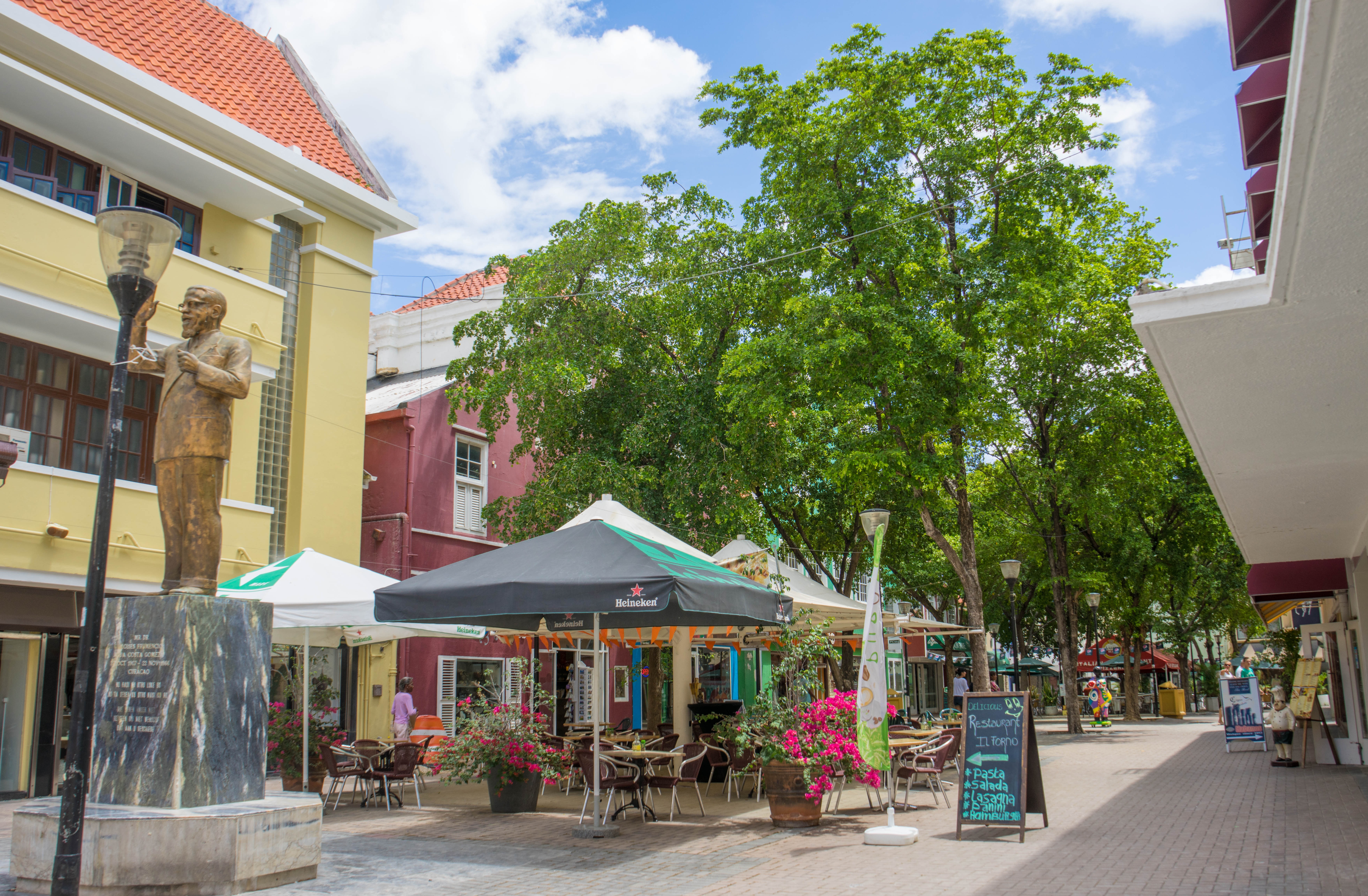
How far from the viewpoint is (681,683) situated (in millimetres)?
13828

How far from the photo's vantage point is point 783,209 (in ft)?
65.7

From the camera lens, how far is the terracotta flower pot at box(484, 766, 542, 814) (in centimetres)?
1142

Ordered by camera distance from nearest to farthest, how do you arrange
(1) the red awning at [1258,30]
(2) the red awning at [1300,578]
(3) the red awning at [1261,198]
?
(1) the red awning at [1258,30] → (3) the red awning at [1261,198] → (2) the red awning at [1300,578]

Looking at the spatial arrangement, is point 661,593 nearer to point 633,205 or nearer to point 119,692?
point 119,692

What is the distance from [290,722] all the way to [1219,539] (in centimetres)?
2728

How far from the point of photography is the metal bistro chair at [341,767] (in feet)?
38.0

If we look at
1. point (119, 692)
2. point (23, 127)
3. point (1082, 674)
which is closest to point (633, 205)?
point (23, 127)

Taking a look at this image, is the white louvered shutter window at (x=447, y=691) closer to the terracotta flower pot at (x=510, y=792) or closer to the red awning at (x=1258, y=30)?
the terracotta flower pot at (x=510, y=792)

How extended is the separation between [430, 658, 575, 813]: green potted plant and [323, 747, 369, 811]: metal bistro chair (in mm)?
828

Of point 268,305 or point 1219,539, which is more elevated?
point 268,305

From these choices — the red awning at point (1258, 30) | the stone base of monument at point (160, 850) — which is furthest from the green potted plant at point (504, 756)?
the red awning at point (1258, 30)

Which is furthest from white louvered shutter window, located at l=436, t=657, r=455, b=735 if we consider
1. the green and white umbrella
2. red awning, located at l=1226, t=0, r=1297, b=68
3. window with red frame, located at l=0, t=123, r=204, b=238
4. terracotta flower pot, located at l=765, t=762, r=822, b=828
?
red awning, located at l=1226, t=0, r=1297, b=68

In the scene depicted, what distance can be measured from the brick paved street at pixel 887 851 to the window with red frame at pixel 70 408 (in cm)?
510

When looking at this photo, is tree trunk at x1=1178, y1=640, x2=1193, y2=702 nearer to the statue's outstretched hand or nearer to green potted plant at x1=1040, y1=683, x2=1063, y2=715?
green potted plant at x1=1040, y1=683, x2=1063, y2=715
